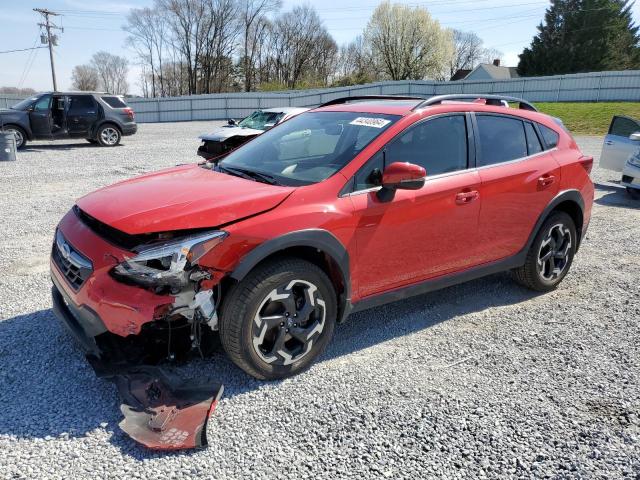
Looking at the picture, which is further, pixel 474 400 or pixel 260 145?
pixel 260 145

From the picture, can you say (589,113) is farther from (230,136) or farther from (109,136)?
(109,136)

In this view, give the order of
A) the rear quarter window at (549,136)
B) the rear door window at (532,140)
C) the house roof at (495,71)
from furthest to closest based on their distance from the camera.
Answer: the house roof at (495,71)
the rear quarter window at (549,136)
the rear door window at (532,140)

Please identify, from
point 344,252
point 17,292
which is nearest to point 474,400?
point 344,252

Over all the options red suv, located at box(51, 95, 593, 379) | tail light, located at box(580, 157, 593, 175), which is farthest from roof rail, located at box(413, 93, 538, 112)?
tail light, located at box(580, 157, 593, 175)

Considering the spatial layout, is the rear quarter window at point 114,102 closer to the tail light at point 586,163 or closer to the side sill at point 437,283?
the tail light at point 586,163

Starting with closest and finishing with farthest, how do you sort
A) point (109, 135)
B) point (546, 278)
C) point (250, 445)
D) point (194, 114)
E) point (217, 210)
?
point (250, 445)
point (217, 210)
point (546, 278)
point (109, 135)
point (194, 114)

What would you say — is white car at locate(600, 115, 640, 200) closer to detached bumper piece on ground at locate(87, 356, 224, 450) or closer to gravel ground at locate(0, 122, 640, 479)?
gravel ground at locate(0, 122, 640, 479)

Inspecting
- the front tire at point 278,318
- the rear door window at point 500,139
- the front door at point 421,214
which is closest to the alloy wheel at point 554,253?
the rear door window at point 500,139

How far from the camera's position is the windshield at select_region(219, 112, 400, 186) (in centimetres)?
356

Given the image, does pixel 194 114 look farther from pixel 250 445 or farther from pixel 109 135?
pixel 250 445

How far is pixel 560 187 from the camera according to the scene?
4.68 metres

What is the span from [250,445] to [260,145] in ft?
8.07

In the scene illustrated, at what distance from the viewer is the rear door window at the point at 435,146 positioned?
12.1ft

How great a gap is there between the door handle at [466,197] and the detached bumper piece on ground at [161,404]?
2.19 metres
